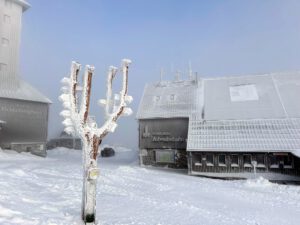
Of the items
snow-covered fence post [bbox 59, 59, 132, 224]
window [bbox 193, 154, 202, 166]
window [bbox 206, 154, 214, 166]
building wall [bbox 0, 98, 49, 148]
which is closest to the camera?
snow-covered fence post [bbox 59, 59, 132, 224]

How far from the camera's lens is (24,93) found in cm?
3222

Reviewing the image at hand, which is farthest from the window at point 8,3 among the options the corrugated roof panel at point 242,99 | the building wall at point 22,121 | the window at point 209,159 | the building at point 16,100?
the window at point 209,159

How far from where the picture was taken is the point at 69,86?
8.12 metres

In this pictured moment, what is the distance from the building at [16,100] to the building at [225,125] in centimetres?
1274

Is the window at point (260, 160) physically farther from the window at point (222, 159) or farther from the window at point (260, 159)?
the window at point (222, 159)

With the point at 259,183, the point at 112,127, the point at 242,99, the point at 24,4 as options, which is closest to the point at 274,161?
the point at 259,183

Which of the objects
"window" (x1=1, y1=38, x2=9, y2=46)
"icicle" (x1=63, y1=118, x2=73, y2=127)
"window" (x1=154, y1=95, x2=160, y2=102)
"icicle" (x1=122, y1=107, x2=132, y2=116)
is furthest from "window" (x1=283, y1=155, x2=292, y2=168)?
"window" (x1=1, y1=38, x2=9, y2=46)

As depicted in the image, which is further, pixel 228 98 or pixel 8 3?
pixel 8 3

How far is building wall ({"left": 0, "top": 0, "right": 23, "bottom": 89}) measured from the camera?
1261 inches

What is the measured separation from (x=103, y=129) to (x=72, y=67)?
6.62 feet

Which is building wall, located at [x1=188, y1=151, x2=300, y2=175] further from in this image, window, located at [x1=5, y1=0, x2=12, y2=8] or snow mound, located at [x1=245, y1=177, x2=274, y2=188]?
window, located at [x1=5, y1=0, x2=12, y2=8]

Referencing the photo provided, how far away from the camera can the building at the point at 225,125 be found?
22.4m

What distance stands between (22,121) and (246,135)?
77.7 feet

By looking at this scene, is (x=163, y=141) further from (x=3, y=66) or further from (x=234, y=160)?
(x=3, y=66)
